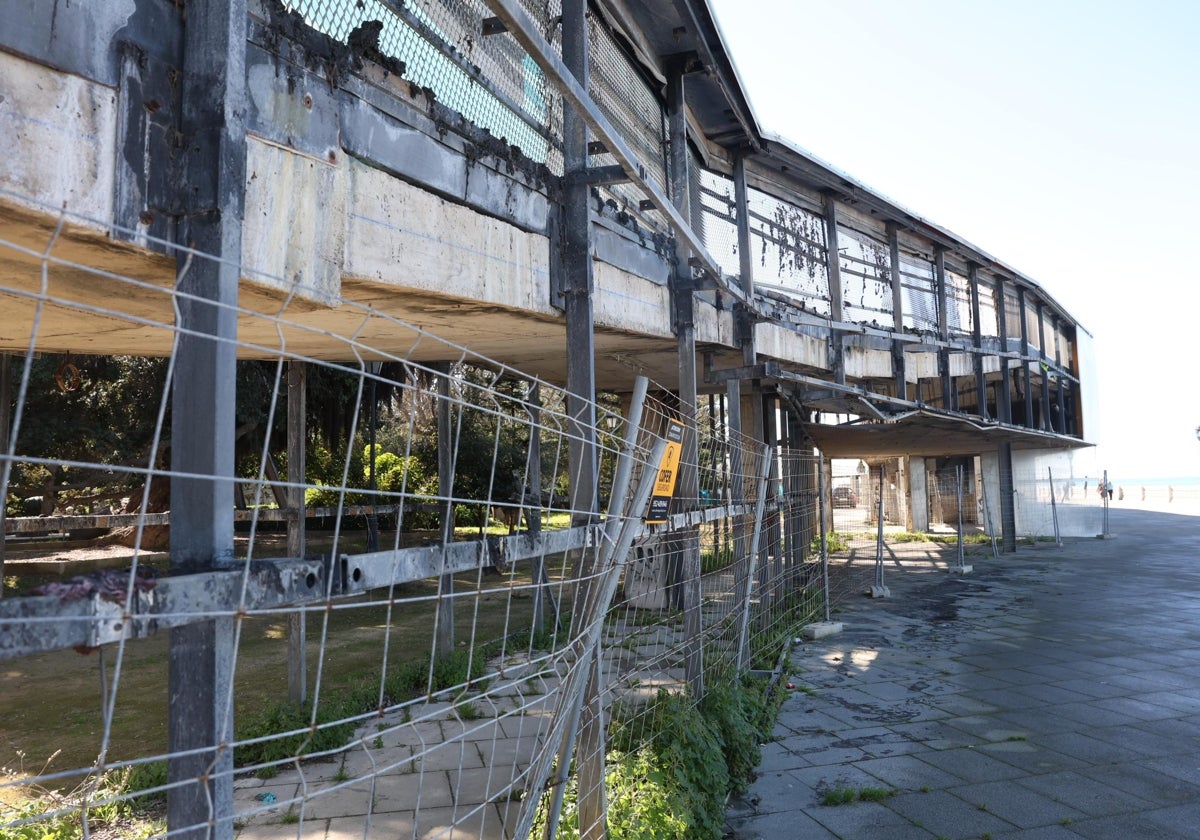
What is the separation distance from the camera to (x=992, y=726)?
5.84 m

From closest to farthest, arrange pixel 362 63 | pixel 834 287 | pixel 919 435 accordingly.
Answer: pixel 362 63 < pixel 834 287 < pixel 919 435

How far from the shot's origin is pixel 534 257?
5113 millimetres

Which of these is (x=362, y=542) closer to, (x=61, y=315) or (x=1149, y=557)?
(x=61, y=315)

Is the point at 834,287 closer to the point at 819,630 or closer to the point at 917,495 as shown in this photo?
the point at 819,630

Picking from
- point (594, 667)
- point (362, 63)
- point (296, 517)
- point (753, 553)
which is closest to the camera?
point (594, 667)

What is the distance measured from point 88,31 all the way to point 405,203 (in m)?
1.70

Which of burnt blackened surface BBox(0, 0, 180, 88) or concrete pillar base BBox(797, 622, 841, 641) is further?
concrete pillar base BBox(797, 622, 841, 641)

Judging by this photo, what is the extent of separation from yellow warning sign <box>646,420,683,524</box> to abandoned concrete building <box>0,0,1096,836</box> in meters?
0.36

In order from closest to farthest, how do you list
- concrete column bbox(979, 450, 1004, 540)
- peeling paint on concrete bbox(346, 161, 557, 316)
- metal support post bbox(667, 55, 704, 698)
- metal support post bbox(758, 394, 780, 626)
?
peeling paint on concrete bbox(346, 161, 557, 316) → metal support post bbox(667, 55, 704, 698) → metal support post bbox(758, 394, 780, 626) → concrete column bbox(979, 450, 1004, 540)

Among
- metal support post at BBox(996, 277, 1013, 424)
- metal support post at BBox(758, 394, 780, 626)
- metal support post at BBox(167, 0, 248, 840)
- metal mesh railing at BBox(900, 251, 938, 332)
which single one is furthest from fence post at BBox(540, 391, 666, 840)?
metal support post at BBox(996, 277, 1013, 424)

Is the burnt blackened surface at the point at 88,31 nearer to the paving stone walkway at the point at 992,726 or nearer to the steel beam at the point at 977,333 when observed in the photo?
the paving stone walkway at the point at 992,726

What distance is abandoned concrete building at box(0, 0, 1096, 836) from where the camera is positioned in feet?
8.04

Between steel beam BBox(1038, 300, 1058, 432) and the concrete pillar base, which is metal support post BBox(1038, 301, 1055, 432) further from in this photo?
the concrete pillar base

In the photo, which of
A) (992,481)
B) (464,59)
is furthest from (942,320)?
(464,59)
